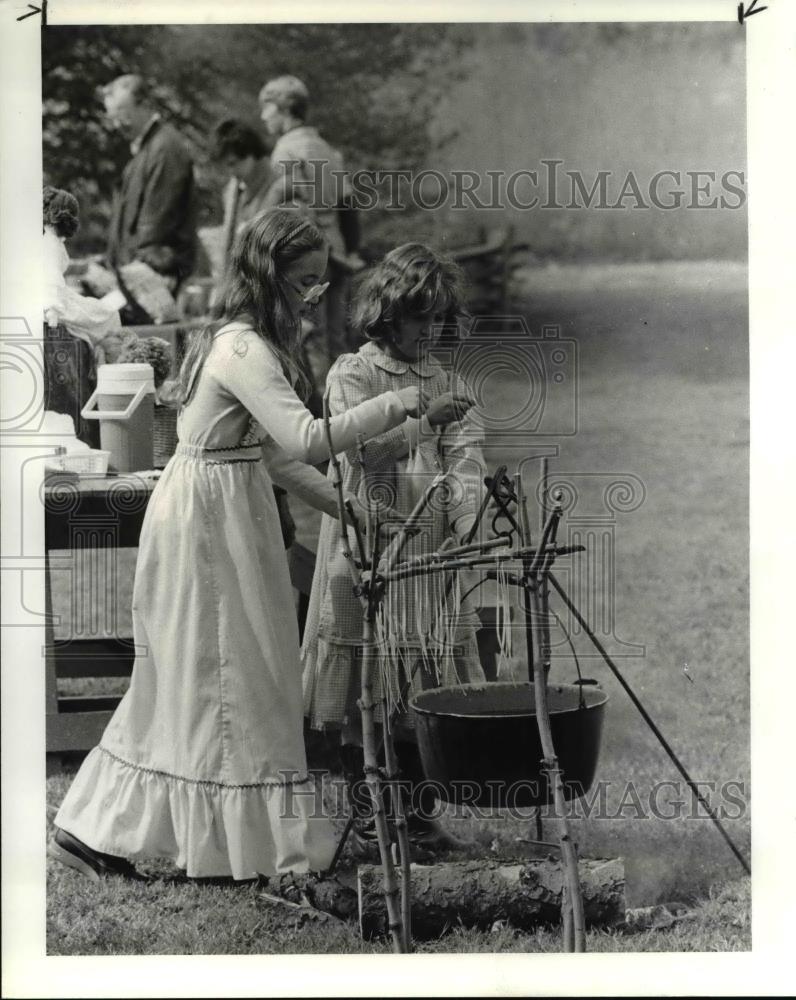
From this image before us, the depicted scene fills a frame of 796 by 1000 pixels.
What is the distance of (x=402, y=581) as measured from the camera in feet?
16.6

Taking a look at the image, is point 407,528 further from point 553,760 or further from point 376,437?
point 553,760

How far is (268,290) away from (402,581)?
3.29 feet

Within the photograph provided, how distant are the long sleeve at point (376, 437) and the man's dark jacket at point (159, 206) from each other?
1.95 ft

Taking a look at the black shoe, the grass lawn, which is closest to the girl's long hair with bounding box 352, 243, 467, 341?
the grass lawn

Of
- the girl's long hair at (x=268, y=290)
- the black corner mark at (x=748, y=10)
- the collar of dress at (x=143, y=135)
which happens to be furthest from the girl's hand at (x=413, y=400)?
the black corner mark at (x=748, y=10)

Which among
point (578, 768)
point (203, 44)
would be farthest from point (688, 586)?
point (203, 44)

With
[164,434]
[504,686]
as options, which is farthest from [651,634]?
A: [164,434]

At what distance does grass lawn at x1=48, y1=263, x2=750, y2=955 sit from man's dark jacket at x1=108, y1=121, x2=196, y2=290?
109 cm

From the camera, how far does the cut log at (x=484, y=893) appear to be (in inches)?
201

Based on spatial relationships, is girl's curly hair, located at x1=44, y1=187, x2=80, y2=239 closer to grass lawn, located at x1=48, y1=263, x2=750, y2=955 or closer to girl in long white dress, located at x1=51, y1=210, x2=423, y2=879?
girl in long white dress, located at x1=51, y1=210, x2=423, y2=879

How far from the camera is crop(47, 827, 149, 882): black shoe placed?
5.13 meters

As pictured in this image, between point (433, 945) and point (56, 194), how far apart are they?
2.66 metres

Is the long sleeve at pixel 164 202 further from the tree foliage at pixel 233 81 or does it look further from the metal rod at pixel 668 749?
the metal rod at pixel 668 749

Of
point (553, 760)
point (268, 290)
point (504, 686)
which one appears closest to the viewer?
point (553, 760)
